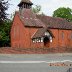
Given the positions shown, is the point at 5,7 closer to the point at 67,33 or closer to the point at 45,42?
the point at 45,42

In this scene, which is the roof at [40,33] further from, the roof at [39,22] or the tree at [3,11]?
the tree at [3,11]

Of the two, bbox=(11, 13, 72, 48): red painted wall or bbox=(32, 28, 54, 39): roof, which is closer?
bbox=(32, 28, 54, 39): roof

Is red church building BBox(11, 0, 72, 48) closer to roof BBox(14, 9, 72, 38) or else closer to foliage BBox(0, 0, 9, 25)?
roof BBox(14, 9, 72, 38)

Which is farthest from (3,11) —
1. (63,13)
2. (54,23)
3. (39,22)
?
(63,13)

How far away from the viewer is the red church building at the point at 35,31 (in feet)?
191

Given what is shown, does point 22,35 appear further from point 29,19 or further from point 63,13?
point 63,13

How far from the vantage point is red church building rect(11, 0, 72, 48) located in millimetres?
58344

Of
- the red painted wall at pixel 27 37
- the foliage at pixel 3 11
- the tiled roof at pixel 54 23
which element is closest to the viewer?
the foliage at pixel 3 11

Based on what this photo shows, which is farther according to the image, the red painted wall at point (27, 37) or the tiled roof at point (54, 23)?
the tiled roof at point (54, 23)

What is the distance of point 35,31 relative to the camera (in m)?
60.2

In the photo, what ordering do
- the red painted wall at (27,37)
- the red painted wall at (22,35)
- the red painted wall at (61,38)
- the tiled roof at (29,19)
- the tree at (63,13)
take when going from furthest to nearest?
the tree at (63,13)
the red painted wall at (61,38)
the tiled roof at (29,19)
the red painted wall at (27,37)
the red painted wall at (22,35)
